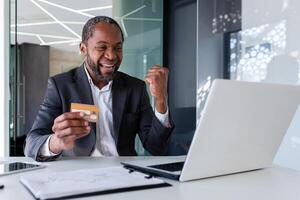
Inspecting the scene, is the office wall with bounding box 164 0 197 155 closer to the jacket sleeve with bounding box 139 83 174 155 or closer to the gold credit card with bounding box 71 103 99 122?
the jacket sleeve with bounding box 139 83 174 155

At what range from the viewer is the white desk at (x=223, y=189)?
705 mm

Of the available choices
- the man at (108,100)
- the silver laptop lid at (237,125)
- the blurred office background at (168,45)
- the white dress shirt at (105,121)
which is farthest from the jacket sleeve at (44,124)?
the blurred office background at (168,45)

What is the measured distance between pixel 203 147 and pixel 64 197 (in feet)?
1.01

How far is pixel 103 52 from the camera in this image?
162cm

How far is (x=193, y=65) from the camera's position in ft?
9.77

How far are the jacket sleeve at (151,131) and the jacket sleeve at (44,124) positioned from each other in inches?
14.9

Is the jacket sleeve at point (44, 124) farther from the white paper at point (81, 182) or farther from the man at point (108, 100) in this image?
the white paper at point (81, 182)

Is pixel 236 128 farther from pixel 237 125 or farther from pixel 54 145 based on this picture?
pixel 54 145

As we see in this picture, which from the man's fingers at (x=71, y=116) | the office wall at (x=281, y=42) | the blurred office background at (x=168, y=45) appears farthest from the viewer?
the blurred office background at (x=168, y=45)

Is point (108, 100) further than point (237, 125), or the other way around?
point (108, 100)

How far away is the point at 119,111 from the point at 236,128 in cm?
84

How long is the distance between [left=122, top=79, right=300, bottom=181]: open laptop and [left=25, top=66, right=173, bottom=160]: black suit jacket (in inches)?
20.5

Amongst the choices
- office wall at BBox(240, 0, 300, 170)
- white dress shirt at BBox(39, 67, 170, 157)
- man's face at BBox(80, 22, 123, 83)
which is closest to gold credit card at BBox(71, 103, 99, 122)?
white dress shirt at BBox(39, 67, 170, 157)

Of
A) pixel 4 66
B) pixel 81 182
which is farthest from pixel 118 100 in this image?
pixel 4 66
